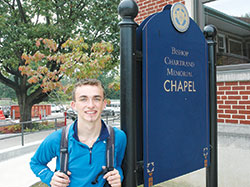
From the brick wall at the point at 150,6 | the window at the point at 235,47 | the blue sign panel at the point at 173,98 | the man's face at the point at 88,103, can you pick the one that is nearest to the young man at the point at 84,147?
the man's face at the point at 88,103

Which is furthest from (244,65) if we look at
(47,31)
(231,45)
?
(47,31)

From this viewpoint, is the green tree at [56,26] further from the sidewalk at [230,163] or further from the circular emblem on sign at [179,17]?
the circular emblem on sign at [179,17]

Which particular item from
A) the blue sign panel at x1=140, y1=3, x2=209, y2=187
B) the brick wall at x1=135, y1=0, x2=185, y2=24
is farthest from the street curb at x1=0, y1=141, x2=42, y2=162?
the blue sign panel at x1=140, y1=3, x2=209, y2=187

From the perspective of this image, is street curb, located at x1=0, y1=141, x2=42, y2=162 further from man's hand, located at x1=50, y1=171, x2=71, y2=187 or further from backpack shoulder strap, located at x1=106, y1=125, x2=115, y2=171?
backpack shoulder strap, located at x1=106, y1=125, x2=115, y2=171

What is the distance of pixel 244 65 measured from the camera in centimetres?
458

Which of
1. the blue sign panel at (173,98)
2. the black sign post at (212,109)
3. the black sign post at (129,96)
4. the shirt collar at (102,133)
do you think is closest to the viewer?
the shirt collar at (102,133)

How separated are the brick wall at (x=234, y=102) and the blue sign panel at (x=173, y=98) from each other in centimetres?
225

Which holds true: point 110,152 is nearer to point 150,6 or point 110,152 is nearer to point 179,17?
point 179,17

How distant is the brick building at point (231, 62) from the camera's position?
4492 mm

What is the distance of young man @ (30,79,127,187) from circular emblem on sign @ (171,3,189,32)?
39.4 inches

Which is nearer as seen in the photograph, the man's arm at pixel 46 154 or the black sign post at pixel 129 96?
the man's arm at pixel 46 154

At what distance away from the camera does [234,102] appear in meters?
4.61

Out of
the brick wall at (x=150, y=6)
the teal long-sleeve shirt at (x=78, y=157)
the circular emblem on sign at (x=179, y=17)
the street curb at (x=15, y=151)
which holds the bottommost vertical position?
the street curb at (x=15, y=151)

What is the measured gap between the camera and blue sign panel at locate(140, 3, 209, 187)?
1992 mm
